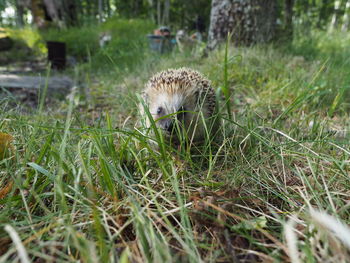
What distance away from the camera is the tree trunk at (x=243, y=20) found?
524 centimetres

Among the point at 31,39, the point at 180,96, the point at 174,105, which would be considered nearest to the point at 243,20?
the point at 180,96

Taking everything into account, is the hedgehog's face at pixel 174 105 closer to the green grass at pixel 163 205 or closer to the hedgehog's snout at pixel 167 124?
the hedgehog's snout at pixel 167 124

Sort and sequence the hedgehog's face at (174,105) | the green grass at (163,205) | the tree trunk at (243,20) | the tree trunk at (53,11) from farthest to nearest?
the tree trunk at (53,11)
the tree trunk at (243,20)
the hedgehog's face at (174,105)
the green grass at (163,205)

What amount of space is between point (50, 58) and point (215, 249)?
29.8ft

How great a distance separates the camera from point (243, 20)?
17.4 feet

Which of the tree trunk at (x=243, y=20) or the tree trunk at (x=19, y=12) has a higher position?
the tree trunk at (x=19, y=12)

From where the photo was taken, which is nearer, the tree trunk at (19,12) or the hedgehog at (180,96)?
the hedgehog at (180,96)

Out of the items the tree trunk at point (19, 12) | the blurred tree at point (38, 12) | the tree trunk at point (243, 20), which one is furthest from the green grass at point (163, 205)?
the tree trunk at point (19, 12)

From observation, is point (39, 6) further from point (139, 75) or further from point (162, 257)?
point (162, 257)

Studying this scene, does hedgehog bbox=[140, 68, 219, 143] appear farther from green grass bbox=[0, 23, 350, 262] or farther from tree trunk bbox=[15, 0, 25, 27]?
tree trunk bbox=[15, 0, 25, 27]

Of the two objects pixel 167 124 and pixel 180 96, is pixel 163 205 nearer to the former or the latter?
pixel 167 124

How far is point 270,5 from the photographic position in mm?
5398

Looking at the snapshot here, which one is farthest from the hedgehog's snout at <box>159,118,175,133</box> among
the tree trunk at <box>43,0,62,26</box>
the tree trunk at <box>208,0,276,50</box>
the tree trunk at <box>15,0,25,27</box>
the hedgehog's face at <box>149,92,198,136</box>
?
the tree trunk at <box>43,0,62,26</box>

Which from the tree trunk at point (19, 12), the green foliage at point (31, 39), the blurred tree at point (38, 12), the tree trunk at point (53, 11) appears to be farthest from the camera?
the tree trunk at point (53, 11)
